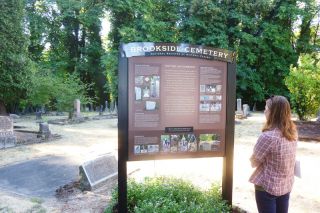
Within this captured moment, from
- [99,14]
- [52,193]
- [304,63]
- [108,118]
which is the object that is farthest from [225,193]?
[99,14]

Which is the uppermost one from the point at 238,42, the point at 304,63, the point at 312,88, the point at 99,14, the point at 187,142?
the point at 99,14

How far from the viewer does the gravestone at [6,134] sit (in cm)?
1270

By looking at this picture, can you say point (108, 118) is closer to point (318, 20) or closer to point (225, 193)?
point (225, 193)

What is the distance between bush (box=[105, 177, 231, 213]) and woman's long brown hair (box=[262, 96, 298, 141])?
1.50 m

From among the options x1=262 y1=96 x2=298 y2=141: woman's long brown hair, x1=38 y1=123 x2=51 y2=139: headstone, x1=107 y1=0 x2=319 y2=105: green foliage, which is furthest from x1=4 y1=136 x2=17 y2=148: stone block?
x1=107 y1=0 x2=319 y2=105: green foliage

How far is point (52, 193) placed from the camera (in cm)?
697

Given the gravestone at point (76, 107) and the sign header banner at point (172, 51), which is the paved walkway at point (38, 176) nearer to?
the sign header banner at point (172, 51)

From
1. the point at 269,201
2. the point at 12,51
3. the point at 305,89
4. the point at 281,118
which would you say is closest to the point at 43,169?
the point at 269,201

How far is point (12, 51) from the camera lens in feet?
54.4

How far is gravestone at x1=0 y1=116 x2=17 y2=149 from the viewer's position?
12703 mm

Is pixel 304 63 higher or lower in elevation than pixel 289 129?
higher

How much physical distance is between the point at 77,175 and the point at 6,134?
6021mm

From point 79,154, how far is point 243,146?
233 inches

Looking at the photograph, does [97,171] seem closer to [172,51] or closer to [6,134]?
[172,51]
